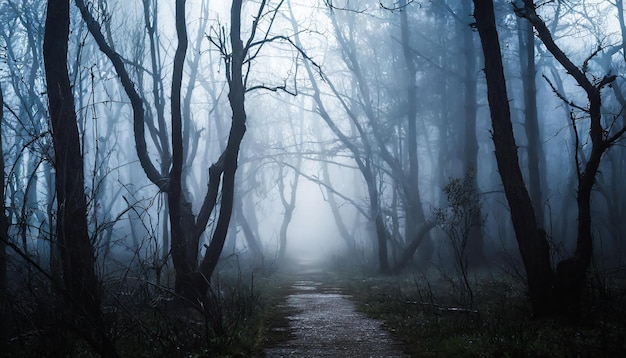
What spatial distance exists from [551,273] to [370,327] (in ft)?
9.67

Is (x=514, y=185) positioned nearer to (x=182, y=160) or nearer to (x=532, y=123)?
(x=182, y=160)

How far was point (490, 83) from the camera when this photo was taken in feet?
26.3

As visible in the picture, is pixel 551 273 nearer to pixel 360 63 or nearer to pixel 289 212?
pixel 360 63

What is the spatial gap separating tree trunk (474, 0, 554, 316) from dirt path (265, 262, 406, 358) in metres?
2.39

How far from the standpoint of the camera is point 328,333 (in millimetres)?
7875

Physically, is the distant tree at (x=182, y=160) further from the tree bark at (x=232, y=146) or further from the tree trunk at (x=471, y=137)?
the tree trunk at (x=471, y=137)

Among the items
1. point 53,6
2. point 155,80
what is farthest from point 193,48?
point 53,6

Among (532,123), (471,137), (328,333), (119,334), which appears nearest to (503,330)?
Result: (328,333)

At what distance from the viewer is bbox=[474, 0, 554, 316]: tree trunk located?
24.5 feet

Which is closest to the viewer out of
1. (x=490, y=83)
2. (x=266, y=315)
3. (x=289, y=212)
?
(x=490, y=83)

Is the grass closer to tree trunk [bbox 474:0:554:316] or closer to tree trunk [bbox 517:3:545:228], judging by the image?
tree trunk [bbox 474:0:554:316]

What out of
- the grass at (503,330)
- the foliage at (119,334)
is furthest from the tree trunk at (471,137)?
the foliage at (119,334)

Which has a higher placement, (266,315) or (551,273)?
(551,273)

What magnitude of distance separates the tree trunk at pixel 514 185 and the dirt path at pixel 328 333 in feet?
7.84
